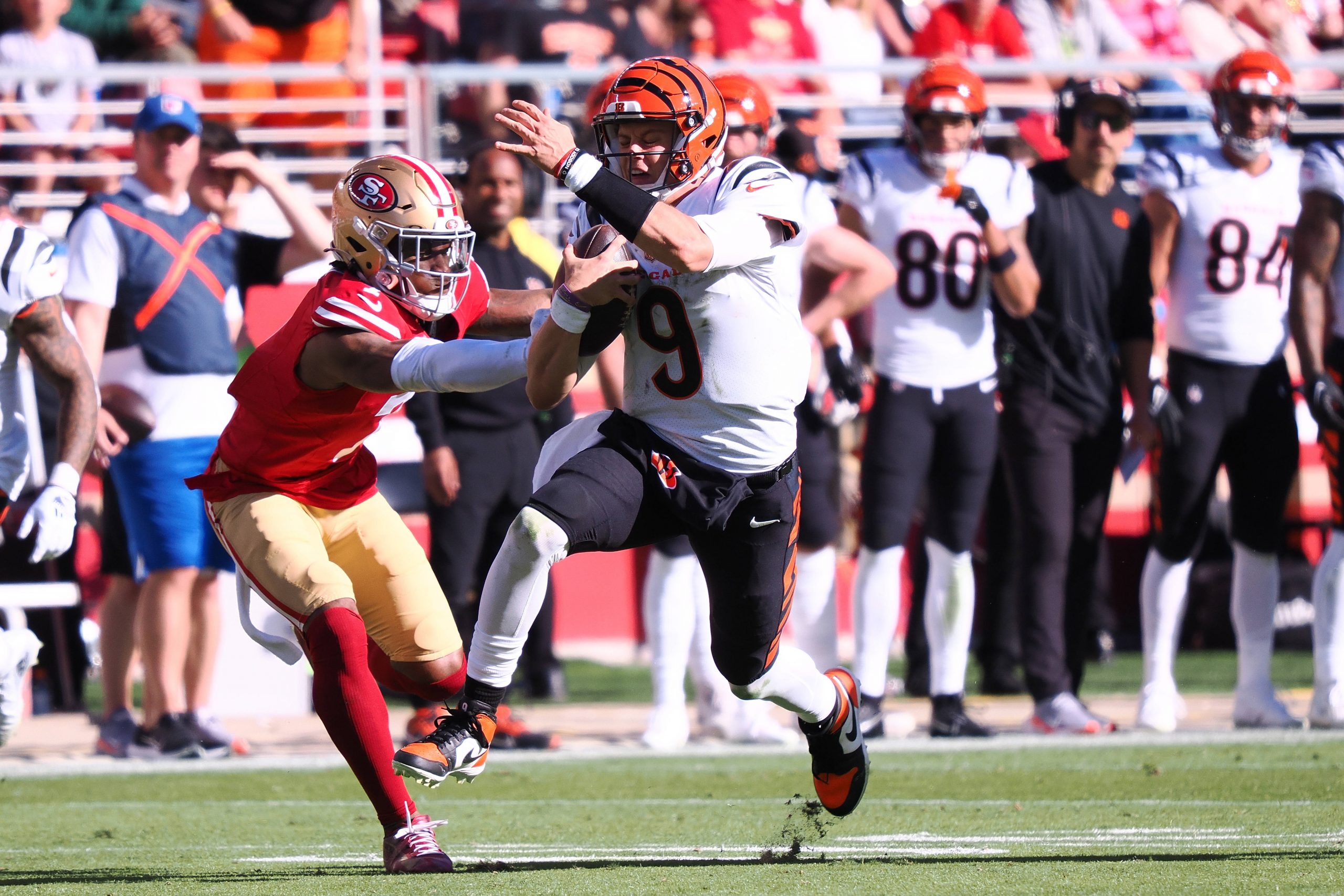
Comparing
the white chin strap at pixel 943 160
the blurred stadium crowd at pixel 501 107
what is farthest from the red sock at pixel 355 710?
the white chin strap at pixel 943 160

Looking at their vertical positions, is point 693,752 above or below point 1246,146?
below

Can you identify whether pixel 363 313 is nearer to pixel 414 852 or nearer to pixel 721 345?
Result: pixel 721 345

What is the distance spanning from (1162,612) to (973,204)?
70.7 inches

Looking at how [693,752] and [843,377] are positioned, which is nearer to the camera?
[693,752]

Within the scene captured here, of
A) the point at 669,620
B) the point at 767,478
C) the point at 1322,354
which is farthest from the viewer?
the point at 1322,354

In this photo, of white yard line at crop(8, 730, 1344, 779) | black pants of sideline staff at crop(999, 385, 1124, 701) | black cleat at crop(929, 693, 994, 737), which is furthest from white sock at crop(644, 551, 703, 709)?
black pants of sideline staff at crop(999, 385, 1124, 701)

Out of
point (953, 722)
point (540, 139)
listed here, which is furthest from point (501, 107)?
point (540, 139)

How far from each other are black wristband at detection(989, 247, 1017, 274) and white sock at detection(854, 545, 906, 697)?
1.12m

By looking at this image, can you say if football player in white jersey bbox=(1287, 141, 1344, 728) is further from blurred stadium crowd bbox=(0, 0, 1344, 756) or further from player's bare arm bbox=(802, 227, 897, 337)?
player's bare arm bbox=(802, 227, 897, 337)

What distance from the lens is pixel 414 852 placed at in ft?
14.4

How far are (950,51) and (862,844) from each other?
22.9 feet

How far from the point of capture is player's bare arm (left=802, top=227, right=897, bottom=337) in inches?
277

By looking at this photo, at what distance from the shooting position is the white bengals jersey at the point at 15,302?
16.8 feet

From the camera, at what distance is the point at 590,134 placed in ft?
29.8
